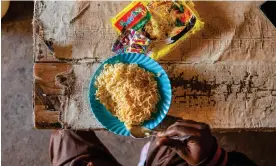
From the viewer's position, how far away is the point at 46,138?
1.96m

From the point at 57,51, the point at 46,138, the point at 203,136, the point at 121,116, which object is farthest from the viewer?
the point at 46,138

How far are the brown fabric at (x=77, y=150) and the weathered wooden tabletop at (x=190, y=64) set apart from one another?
0.64 feet

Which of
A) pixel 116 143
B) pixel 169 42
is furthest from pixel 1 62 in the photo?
pixel 169 42

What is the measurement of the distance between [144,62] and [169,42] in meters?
0.12

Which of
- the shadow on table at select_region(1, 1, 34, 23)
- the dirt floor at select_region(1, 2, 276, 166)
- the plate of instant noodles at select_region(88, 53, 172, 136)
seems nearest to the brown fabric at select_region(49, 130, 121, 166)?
the plate of instant noodles at select_region(88, 53, 172, 136)

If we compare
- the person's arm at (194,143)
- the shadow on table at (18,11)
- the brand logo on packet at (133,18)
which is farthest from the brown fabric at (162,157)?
the shadow on table at (18,11)

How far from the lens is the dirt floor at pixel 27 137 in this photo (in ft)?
6.40

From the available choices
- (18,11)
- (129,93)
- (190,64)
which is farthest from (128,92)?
(18,11)

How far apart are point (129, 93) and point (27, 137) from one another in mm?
860

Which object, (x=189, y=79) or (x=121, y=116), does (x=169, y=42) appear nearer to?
(x=189, y=79)

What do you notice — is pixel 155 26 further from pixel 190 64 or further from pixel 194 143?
pixel 194 143

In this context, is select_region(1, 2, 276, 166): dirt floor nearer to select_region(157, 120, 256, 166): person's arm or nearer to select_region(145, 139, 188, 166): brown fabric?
select_region(145, 139, 188, 166): brown fabric

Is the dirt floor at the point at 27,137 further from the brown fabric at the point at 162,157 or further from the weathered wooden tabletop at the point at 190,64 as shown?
the weathered wooden tabletop at the point at 190,64

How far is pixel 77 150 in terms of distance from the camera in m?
1.53
